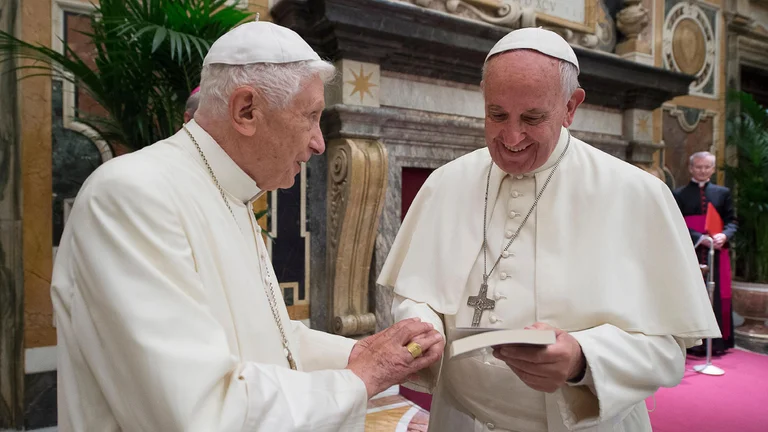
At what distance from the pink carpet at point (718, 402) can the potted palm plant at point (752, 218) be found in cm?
102

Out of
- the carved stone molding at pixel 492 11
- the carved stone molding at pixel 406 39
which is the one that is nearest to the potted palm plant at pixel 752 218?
the carved stone molding at pixel 406 39

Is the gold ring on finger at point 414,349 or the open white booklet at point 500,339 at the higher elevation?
the open white booklet at point 500,339

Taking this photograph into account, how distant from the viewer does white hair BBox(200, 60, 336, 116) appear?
1380 millimetres

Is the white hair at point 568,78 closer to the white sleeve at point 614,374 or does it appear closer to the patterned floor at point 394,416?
the white sleeve at point 614,374

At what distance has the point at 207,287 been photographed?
1.23m

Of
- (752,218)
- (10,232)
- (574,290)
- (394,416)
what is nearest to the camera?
(574,290)

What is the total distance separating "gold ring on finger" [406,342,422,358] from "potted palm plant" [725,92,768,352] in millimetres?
5811

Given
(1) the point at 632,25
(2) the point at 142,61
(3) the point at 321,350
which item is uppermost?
(1) the point at 632,25

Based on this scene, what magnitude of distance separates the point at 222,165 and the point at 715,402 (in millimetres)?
4309

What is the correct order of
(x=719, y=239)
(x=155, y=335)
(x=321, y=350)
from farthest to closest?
(x=719, y=239) < (x=321, y=350) < (x=155, y=335)

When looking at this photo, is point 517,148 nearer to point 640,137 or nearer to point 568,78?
point 568,78

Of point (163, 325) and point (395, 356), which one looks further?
point (395, 356)

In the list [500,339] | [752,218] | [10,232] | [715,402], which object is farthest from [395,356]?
[752,218]

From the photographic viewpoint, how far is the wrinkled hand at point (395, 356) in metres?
1.36
